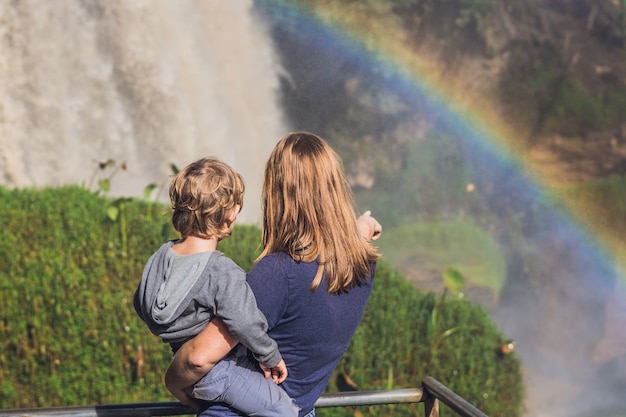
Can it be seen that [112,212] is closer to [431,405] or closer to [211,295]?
[431,405]

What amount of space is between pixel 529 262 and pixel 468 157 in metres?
1.84

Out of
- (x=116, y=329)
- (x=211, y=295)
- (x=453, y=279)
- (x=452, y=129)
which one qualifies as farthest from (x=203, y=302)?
(x=452, y=129)

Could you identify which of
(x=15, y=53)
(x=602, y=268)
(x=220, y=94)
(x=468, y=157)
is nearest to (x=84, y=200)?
(x=15, y=53)

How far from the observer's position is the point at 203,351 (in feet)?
5.18

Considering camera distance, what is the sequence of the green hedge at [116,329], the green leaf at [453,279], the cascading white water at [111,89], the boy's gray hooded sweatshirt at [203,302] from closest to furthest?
the boy's gray hooded sweatshirt at [203,302] → the green hedge at [116,329] → the green leaf at [453,279] → the cascading white water at [111,89]

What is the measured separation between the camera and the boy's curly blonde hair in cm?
163

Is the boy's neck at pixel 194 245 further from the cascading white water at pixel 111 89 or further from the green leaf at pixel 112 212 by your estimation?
the cascading white water at pixel 111 89

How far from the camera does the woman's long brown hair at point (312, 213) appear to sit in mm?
1665

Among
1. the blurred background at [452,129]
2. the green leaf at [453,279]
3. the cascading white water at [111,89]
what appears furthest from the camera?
the blurred background at [452,129]

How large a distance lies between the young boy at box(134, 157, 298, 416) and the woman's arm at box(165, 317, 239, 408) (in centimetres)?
3

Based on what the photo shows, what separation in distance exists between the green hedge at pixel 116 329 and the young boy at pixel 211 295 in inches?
112

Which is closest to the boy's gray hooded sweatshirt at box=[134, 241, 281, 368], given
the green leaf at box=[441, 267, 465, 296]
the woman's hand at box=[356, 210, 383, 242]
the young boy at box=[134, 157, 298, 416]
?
the young boy at box=[134, 157, 298, 416]

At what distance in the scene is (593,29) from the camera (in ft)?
40.6

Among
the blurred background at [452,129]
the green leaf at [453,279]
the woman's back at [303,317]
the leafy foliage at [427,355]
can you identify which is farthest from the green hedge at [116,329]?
the blurred background at [452,129]
